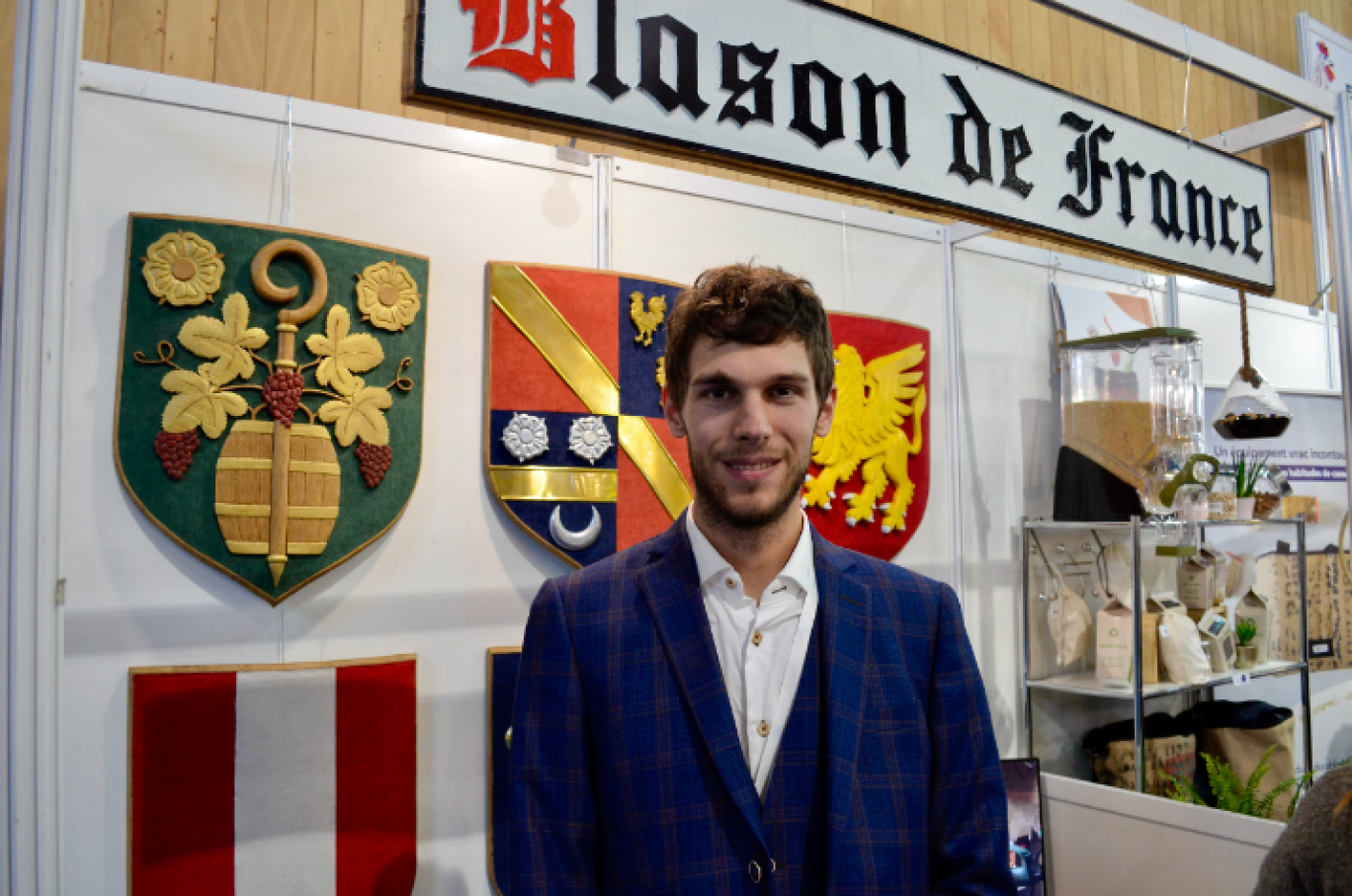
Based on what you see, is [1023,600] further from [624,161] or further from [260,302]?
[260,302]

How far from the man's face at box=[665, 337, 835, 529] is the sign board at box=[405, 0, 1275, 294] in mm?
307

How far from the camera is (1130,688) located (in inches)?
106

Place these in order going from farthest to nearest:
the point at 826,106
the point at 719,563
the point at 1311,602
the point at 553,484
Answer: the point at 1311,602 → the point at 553,484 → the point at 826,106 → the point at 719,563

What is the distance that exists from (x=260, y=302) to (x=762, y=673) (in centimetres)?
118

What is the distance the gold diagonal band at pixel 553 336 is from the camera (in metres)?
2.03

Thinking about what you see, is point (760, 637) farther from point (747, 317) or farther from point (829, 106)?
point (829, 106)

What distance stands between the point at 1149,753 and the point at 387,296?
2.42 meters

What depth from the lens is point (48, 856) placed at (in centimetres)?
115

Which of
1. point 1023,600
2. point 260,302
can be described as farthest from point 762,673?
point 1023,600

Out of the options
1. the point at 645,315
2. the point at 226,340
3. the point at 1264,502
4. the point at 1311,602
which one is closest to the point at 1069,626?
the point at 1264,502

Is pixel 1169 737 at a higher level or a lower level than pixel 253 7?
lower

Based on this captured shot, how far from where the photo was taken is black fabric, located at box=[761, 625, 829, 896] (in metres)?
1.08

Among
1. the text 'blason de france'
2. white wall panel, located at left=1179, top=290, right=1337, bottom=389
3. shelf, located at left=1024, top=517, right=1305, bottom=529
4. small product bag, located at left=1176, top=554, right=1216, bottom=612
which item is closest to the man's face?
the text 'blason de france'

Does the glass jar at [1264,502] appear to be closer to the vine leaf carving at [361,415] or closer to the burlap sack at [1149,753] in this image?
the burlap sack at [1149,753]
